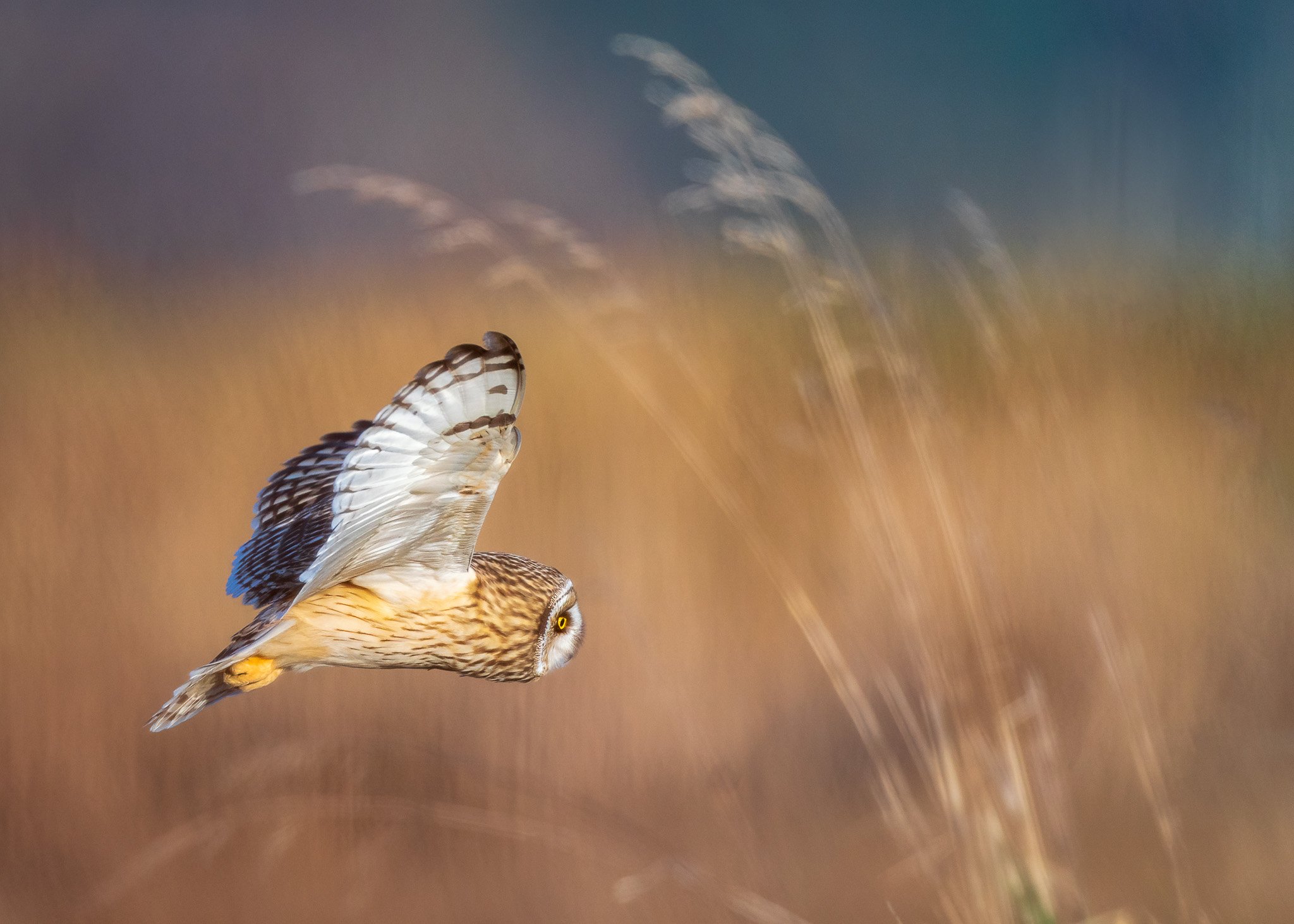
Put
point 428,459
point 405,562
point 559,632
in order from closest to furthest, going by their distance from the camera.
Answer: point 428,459, point 405,562, point 559,632

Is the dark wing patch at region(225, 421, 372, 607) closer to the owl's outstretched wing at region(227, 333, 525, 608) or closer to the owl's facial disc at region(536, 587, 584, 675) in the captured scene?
the owl's outstretched wing at region(227, 333, 525, 608)

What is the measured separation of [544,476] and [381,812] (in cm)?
52

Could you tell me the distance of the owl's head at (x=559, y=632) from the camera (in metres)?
0.85

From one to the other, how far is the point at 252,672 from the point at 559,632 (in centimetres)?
27

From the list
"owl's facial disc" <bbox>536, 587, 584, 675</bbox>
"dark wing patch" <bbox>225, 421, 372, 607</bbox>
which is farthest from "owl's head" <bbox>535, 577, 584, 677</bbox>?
"dark wing patch" <bbox>225, 421, 372, 607</bbox>

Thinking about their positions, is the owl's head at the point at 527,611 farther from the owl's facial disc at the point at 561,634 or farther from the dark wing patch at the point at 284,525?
the dark wing patch at the point at 284,525

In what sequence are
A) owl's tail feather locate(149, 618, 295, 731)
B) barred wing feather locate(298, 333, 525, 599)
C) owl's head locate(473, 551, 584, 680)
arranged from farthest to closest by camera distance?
owl's head locate(473, 551, 584, 680) → owl's tail feather locate(149, 618, 295, 731) → barred wing feather locate(298, 333, 525, 599)

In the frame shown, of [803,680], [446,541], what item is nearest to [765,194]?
[446,541]

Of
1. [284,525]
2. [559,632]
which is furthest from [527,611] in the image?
[284,525]

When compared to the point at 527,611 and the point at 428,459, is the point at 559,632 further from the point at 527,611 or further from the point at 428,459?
the point at 428,459

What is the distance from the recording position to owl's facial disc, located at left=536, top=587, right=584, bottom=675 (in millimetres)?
853

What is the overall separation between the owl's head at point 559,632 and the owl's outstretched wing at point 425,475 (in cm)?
10

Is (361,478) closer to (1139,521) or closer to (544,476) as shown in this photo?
(544,476)

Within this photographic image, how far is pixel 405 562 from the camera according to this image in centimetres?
75
